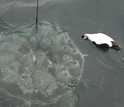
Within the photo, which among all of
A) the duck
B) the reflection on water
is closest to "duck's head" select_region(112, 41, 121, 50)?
the duck

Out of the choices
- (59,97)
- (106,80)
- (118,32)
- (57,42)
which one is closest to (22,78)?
(59,97)

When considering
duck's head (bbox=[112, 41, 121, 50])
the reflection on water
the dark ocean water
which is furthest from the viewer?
duck's head (bbox=[112, 41, 121, 50])

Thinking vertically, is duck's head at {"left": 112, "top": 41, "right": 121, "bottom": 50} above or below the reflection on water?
above

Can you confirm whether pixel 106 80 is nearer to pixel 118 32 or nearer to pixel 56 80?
pixel 56 80

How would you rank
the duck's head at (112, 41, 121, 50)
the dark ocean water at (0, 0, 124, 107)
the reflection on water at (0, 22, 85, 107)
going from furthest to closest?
the duck's head at (112, 41, 121, 50)
the dark ocean water at (0, 0, 124, 107)
the reflection on water at (0, 22, 85, 107)

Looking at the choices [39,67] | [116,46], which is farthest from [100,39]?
[39,67]

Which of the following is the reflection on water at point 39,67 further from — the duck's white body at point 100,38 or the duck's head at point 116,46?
the duck's head at point 116,46

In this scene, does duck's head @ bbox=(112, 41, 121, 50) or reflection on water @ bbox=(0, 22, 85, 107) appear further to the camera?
duck's head @ bbox=(112, 41, 121, 50)

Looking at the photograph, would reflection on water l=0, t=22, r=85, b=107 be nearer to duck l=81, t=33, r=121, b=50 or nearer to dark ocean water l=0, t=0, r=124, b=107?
dark ocean water l=0, t=0, r=124, b=107

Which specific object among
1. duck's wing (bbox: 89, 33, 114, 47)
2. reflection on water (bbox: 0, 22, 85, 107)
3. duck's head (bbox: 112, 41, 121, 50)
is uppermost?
duck's wing (bbox: 89, 33, 114, 47)

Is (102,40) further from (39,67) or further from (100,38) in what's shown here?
(39,67)
